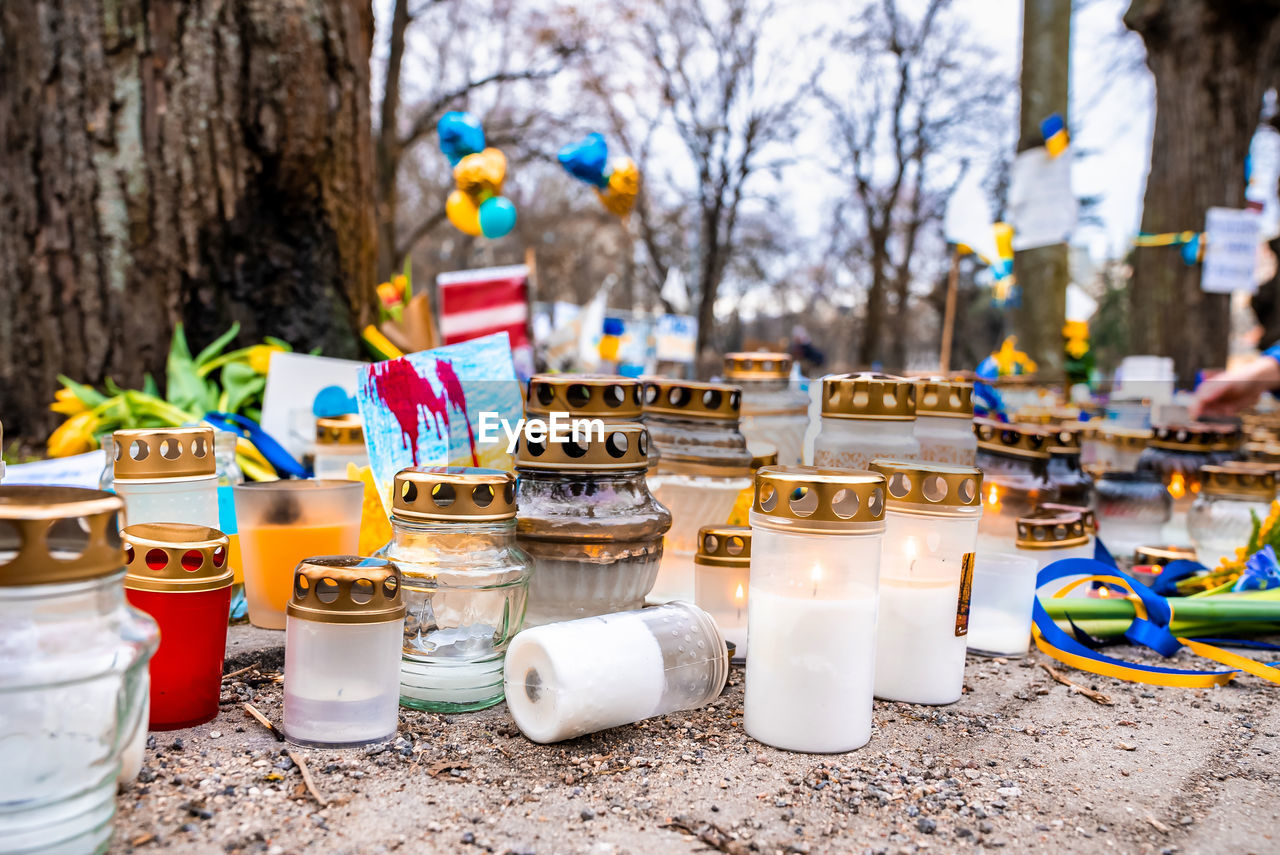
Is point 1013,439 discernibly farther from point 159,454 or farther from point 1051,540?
point 159,454

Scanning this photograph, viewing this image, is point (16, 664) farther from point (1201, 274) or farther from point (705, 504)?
point (1201, 274)

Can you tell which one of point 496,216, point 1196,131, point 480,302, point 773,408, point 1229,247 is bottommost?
point 773,408

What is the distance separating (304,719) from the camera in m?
1.27

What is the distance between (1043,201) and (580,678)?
628cm

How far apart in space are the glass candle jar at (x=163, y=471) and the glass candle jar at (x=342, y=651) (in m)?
0.50

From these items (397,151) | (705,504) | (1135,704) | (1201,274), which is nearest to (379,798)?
(705,504)

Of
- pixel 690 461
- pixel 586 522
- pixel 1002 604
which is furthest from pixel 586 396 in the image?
pixel 1002 604

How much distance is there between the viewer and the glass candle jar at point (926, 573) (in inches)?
59.6

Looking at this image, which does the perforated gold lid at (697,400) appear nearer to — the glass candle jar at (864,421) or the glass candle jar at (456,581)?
the glass candle jar at (864,421)

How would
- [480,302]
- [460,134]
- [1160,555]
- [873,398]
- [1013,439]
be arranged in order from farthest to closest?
[480,302] → [460,134] → [1160,555] → [1013,439] → [873,398]

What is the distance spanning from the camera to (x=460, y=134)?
3156 mm

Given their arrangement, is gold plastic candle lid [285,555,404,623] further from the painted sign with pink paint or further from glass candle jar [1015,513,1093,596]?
glass candle jar [1015,513,1093,596]

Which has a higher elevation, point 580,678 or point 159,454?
point 159,454

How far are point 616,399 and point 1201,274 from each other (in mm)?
8540
